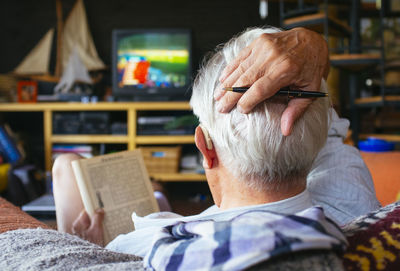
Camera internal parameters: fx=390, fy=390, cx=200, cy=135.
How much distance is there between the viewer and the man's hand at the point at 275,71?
21.4 inches

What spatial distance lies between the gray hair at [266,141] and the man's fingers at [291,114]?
1 cm

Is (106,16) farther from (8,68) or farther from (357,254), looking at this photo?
(357,254)

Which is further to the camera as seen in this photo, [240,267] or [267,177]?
[267,177]

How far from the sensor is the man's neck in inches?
22.4

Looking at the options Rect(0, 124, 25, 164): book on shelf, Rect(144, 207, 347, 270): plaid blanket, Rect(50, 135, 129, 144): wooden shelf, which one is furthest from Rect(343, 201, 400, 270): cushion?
Rect(0, 124, 25, 164): book on shelf

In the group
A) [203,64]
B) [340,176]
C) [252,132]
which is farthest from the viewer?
[340,176]

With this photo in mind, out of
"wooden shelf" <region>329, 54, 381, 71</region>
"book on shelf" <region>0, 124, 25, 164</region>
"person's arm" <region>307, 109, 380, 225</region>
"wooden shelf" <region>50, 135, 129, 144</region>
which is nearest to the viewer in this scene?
"person's arm" <region>307, 109, 380, 225</region>

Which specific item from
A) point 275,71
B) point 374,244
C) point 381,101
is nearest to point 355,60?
point 381,101

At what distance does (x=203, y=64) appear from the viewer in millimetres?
690

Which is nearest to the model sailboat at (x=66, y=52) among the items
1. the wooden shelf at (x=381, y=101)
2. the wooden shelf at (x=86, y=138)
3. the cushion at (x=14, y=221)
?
the wooden shelf at (x=86, y=138)

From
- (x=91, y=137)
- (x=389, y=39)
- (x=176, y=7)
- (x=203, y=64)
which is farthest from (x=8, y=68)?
(x=389, y=39)

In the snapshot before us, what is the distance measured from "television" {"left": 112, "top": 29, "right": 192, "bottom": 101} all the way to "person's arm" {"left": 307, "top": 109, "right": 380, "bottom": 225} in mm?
2459

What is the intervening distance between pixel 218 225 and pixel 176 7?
3.61 metres

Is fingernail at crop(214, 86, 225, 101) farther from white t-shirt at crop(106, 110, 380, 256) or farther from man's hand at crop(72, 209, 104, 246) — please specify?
man's hand at crop(72, 209, 104, 246)
